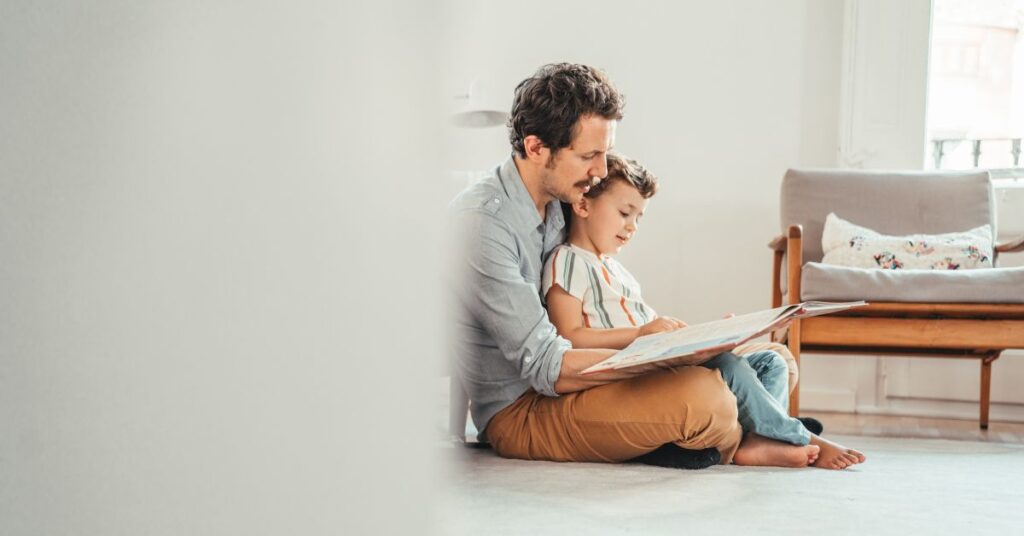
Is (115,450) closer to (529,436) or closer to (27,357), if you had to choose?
(27,357)

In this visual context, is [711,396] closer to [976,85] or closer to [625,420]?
[625,420]

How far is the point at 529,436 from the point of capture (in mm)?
1828

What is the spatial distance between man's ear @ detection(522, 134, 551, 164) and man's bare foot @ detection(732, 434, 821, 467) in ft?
2.16

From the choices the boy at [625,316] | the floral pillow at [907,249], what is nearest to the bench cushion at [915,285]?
the floral pillow at [907,249]

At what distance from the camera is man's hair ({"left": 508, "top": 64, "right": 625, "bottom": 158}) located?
1827 millimetres

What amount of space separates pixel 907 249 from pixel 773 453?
1.35 meters

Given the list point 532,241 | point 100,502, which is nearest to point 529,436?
point 532,241

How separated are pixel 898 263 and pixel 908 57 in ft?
3.13

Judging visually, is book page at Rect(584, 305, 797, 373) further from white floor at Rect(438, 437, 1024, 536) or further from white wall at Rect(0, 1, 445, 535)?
white wall at Rect(0, 1, 445, 535)

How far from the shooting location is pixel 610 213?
1.94m

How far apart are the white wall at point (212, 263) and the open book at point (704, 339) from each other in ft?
3.46

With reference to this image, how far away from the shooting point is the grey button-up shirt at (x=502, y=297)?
1.71 metres

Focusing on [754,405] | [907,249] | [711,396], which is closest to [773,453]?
[754,405]

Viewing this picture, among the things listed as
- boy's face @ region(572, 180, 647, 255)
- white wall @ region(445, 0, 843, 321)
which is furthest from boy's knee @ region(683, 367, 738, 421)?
white wall @ region(445, 0, 843, 321)
